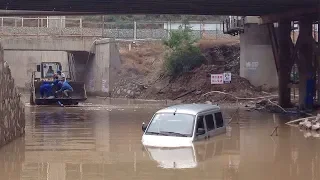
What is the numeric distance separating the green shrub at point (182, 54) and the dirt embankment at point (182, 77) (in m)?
0.60

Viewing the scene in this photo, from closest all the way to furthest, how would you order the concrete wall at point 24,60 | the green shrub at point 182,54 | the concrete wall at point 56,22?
the green shrub at point 182,54 < the concrete wall at point 56,22 < the concrete wall at point 24,60

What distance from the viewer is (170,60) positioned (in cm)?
5166

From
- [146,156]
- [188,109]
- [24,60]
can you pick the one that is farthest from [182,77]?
[146,156]

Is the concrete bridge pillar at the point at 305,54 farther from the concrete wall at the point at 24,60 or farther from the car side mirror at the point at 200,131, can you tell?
the concrete wall at the point at 24,60

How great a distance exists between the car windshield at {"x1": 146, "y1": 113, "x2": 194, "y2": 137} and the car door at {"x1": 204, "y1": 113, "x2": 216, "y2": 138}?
837 mm

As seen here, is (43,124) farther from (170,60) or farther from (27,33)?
(27,33)

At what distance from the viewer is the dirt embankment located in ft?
148

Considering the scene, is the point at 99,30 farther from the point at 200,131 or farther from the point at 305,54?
the point at 200,131

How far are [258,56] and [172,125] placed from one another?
28.0 m

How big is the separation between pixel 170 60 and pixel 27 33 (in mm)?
13136

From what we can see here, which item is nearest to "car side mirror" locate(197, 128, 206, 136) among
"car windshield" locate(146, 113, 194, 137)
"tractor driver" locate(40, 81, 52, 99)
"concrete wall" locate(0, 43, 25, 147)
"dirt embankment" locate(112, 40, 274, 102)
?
"car windshield" locate(146, 113, 194, 137)

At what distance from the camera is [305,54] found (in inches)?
1455

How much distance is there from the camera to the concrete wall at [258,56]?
4556 cm

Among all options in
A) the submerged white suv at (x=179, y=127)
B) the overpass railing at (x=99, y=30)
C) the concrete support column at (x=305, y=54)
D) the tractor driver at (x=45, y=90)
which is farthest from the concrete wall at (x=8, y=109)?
the overpass railing at (x=99, y=30)
